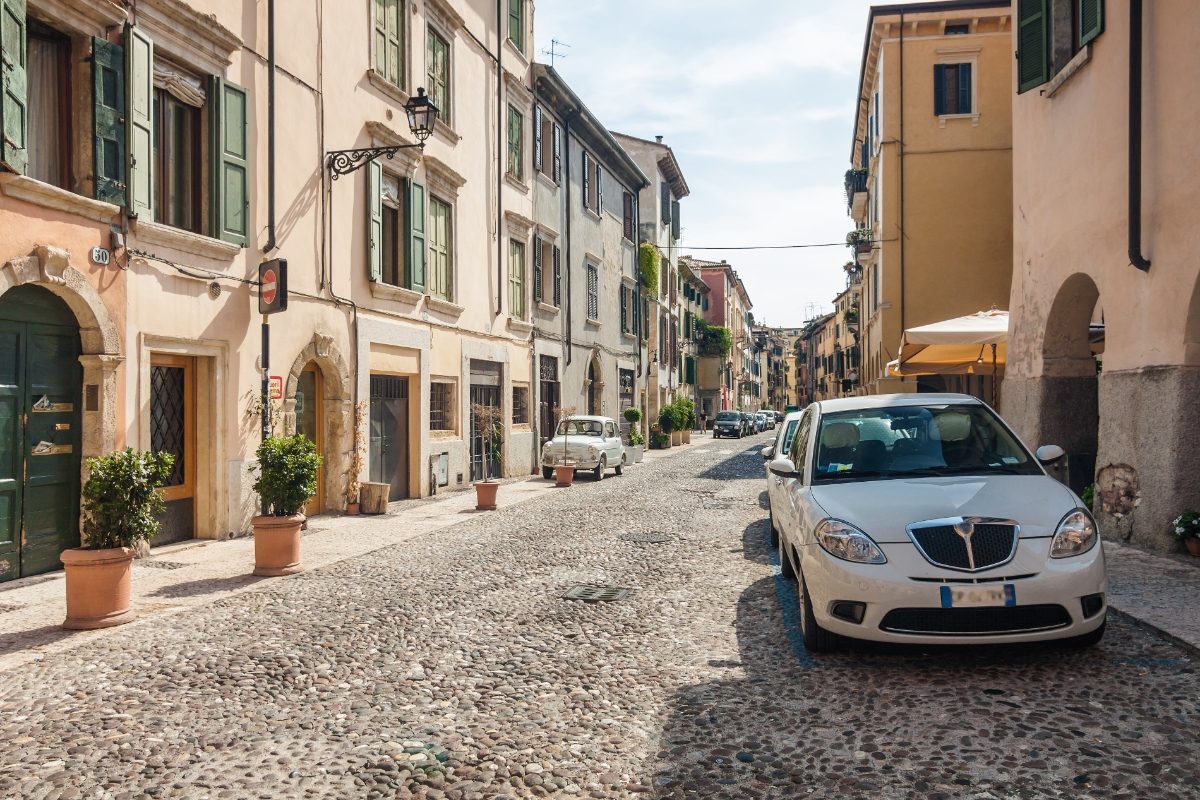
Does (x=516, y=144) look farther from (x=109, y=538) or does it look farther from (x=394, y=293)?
(x=109, y=538)

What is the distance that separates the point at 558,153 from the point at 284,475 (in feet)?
56.6

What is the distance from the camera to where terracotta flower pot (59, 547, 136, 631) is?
650 cm

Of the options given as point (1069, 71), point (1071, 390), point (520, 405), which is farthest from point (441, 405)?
point (1069, 71)

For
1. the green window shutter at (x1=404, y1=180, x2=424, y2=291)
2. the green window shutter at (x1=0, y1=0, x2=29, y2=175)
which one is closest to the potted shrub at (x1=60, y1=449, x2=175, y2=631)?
the green window shutter at (x1=0, y1=0, x2=29, y2=175)

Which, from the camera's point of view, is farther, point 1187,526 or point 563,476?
point 563,476

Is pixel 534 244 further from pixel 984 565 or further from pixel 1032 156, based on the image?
pixel 984 565

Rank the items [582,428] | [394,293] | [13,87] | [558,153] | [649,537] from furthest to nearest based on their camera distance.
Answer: [558,153], [582,428], [394,293], [649,537], [13,87]

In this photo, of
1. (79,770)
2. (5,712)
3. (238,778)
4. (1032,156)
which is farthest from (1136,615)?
(1032,156)

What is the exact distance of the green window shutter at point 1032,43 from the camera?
10.7 metres

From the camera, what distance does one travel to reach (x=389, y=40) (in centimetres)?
1533

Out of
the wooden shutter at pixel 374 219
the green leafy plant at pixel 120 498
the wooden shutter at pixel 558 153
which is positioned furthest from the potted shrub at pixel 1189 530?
the wooden shutter at pixel 558 153

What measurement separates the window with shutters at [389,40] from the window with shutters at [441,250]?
2.47 metres

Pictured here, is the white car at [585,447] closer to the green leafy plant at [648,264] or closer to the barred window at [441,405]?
the barred window at [441,405]

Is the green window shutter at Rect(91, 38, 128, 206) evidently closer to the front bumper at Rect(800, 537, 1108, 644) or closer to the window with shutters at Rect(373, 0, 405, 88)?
the window with shutters at Rect(373, 0, 405, 88)
